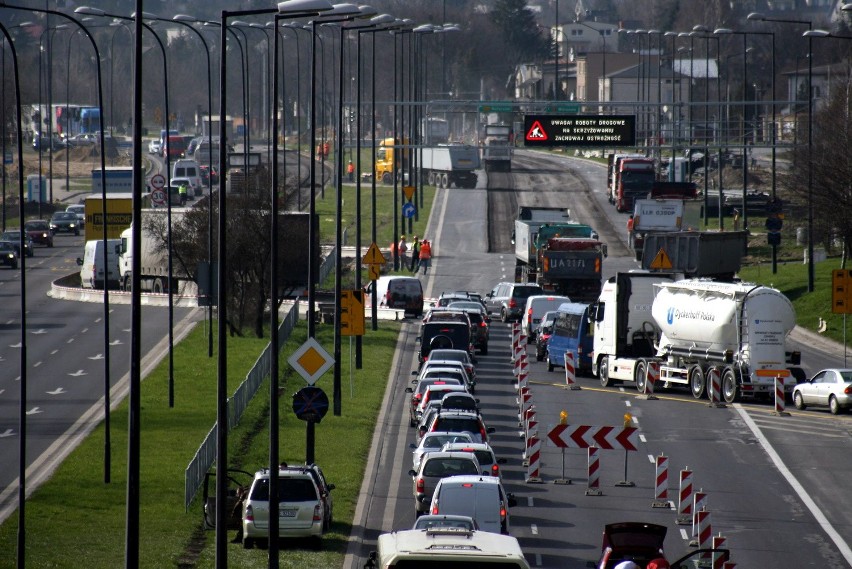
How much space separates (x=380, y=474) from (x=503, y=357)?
21.9 meters

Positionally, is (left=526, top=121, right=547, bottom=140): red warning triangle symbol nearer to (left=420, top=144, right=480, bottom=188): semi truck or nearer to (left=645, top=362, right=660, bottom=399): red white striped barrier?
(left=645, top=362, right=660, bottom=399): red white striped barrier

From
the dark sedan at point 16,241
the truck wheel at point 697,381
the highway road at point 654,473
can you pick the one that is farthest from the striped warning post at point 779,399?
the dark sedan at point 16,241

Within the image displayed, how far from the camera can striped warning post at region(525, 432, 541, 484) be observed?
31.9m

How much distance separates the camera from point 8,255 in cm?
8225

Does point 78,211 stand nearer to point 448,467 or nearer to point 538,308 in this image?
point 538,308

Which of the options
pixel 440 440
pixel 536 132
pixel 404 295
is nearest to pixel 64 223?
pixel 404 295

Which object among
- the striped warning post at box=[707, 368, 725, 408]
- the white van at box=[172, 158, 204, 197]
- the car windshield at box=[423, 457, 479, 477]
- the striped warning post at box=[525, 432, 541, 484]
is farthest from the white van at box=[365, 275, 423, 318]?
the white van at box=[172, 158, 204, 197]

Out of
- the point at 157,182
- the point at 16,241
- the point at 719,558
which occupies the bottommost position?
the point at 719,558

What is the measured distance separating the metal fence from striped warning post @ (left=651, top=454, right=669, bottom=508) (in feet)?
27.2

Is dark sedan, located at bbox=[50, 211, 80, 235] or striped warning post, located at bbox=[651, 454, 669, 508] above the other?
dark sedan, located at bbox=[50, 211, 80, 235]

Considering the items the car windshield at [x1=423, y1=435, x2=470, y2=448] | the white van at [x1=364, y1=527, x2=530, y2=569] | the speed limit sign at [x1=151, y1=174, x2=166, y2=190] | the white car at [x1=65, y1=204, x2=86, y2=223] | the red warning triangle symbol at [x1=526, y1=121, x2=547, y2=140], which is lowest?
the car windshield at [x1=423, y1=435, x2=470, y2=448]

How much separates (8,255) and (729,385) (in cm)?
4952

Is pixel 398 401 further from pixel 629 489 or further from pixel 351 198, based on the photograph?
pixel 351 198

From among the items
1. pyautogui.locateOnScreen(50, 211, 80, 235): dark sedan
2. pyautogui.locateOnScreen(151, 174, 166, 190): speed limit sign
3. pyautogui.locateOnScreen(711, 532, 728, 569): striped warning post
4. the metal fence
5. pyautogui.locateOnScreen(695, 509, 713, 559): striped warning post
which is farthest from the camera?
pyautogui.locateOnScreen(50, 211, 80, 235): dark sedan
